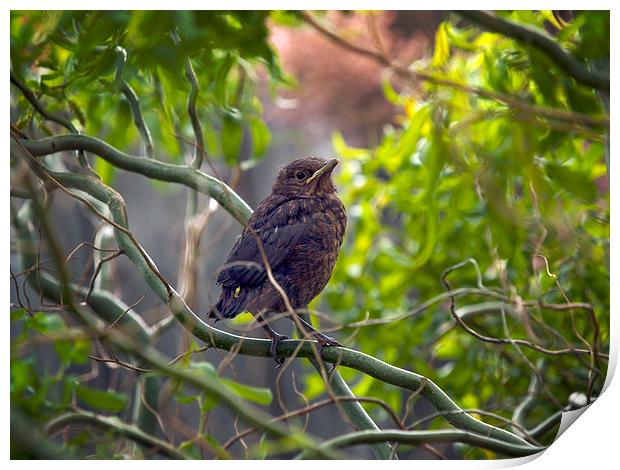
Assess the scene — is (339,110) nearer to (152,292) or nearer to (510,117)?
(510,117)

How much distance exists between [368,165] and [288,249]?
477mm

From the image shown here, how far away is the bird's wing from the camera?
0.91m

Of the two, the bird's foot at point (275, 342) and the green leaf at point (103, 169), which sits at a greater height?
the green leaf at point (103, 169)

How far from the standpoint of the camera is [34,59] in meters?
0.98

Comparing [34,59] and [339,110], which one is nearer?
[34,59]

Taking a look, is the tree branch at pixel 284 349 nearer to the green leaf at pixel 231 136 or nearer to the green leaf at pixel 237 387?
the green leaf at pixel 237 387

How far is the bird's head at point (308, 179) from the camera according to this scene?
94 cm

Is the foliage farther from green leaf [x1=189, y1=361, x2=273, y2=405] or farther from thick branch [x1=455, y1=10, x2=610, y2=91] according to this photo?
green leaf [x1=189, y1=361, x2=273, y2=405]

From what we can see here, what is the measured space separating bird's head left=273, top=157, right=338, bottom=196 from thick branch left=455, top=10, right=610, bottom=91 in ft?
1.02

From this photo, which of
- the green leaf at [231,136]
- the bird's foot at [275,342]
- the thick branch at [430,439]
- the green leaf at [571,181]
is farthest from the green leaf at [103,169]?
the green leaf at [571,181]

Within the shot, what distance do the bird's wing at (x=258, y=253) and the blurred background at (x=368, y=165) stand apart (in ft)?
0.12
